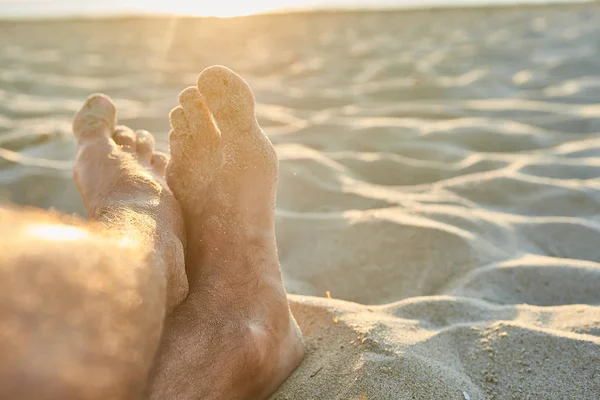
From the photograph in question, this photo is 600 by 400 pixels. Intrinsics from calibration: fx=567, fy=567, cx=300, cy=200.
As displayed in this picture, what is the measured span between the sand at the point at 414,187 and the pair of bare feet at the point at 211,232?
129 mm

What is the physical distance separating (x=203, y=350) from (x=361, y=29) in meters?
5.31

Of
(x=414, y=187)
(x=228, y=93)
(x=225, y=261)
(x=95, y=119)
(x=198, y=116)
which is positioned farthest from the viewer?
(x=414, y=187)

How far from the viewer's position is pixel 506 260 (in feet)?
4.91

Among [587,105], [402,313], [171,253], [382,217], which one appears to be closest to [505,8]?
[587,105]

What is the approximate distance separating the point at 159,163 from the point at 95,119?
27cm

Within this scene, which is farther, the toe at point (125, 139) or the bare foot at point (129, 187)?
the toe at point (125, 139)

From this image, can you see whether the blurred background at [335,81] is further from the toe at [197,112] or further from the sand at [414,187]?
the toe at [197,112]

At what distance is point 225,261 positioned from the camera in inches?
43.4

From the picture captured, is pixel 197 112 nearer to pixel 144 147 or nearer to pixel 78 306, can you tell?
pixel 144 147

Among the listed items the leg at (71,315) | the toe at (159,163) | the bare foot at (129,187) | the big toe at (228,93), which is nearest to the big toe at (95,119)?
the bare foot at (129,187)

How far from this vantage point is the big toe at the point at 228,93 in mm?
1258

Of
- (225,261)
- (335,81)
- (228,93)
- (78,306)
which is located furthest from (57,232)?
(335,81)

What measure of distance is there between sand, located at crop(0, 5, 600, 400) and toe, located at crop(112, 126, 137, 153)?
0.40 meters

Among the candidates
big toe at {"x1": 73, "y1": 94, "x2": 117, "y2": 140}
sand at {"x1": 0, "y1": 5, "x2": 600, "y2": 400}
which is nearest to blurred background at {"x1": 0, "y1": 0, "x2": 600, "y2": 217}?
sand at {"x1": 0, "y1": 5, "x2": 600, "y2": 400}
